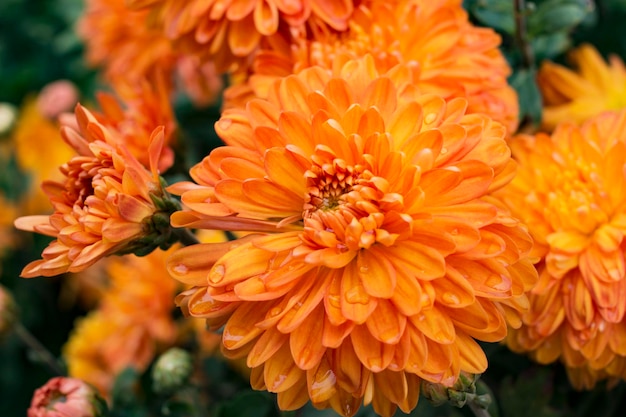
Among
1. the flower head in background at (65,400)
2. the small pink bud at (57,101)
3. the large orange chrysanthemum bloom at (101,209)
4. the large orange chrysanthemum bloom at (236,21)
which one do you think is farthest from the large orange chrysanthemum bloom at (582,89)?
the small pink bud at (57,101)

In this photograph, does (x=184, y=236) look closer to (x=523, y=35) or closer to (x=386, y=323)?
(x=386, y=323)

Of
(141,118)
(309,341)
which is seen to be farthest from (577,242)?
(141,118)

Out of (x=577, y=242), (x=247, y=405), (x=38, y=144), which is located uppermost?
(x=577, y=242)

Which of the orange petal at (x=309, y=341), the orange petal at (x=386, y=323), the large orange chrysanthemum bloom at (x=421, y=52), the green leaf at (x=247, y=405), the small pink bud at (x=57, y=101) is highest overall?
the large orange chrysanthemum bloom at (x=421, y=52)

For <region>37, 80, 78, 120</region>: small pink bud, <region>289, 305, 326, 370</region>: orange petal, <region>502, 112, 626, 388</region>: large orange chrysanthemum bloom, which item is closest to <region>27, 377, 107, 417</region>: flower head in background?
<region>289, 305, 326, 370</region>: orange petal

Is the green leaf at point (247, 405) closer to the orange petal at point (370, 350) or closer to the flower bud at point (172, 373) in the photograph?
the flower bud at point (172, 373)

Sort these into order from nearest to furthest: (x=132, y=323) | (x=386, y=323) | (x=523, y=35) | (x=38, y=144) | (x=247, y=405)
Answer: (x=386, y=323) < (x=247, y=405) < (x=523, y=35) < (x=132, y=323) < (x=38, y=144)

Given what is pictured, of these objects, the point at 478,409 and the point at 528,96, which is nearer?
the point at 478,409
